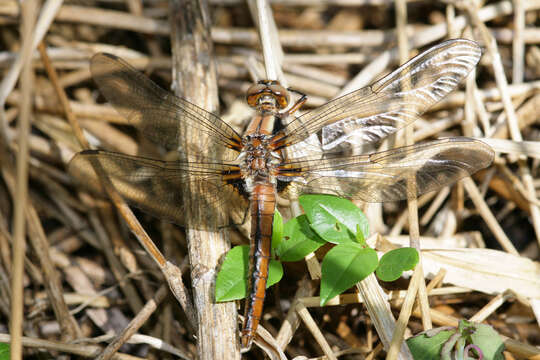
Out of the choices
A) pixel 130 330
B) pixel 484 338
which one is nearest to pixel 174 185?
pixel 130 330

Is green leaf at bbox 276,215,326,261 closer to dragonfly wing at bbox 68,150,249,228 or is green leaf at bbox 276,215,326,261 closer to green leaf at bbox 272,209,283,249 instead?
green leaf at bbox 272,209,283,249

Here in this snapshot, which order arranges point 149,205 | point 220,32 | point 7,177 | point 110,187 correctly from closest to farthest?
point 149,205 < point 110,187 < point 7,177 < point 220,32

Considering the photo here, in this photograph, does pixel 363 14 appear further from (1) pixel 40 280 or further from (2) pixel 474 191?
(1) pixel 40 280

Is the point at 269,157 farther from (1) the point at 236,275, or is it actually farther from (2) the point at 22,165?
(2) the point at 22,165

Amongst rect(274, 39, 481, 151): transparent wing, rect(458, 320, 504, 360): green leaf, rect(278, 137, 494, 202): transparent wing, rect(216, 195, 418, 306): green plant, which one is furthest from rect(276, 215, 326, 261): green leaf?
rect(458, 320, 504, 360): green leaf

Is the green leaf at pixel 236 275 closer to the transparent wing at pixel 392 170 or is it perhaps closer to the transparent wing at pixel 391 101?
the transparent wing at pixel 392 170

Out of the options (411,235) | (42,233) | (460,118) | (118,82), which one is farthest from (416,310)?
(42,233)

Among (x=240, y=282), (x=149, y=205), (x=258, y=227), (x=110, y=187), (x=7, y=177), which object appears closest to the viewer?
(x=240, y=282)
